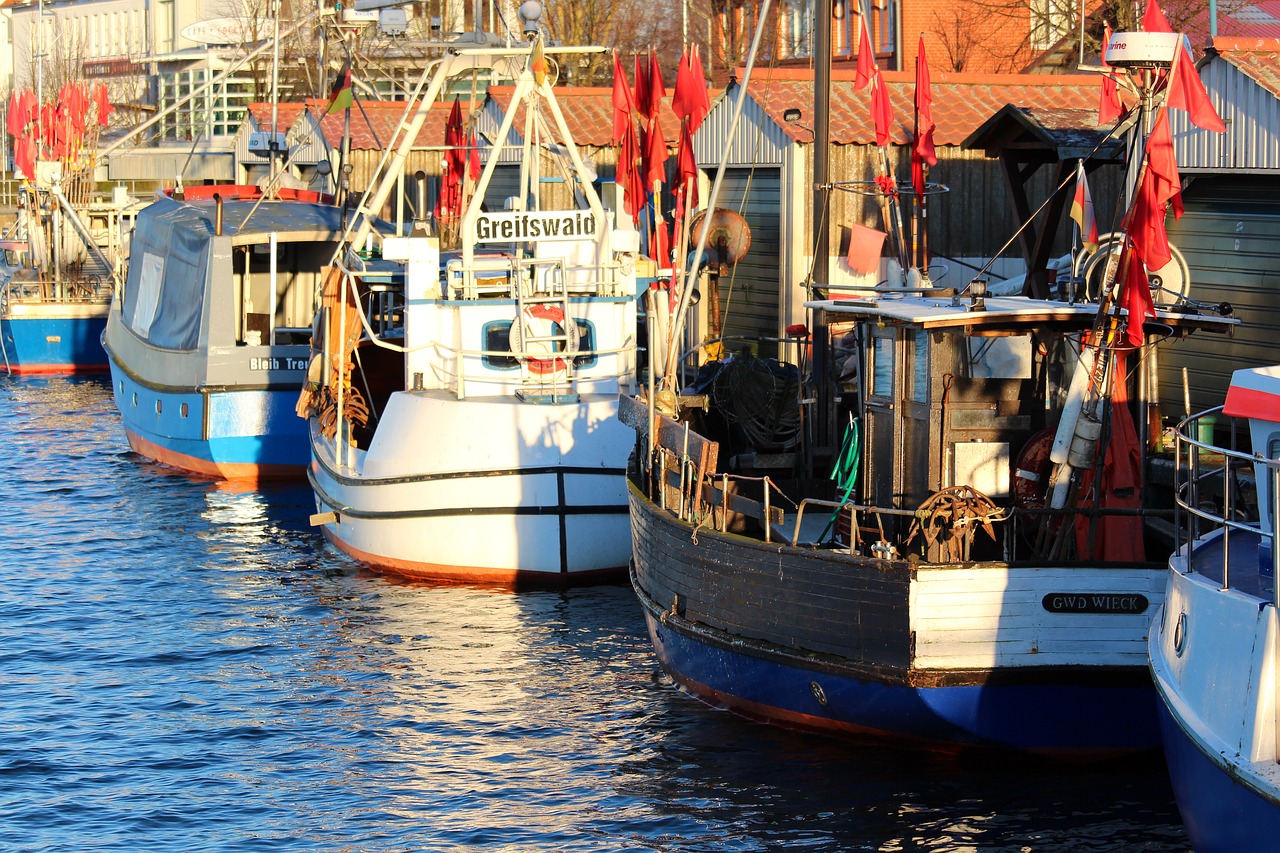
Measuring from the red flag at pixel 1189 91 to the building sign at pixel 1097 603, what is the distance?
3122mm

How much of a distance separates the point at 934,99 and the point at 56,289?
2275 centimetres

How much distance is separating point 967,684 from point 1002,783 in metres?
0.82

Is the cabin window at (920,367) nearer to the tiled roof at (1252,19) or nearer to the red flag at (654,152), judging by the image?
the red flag at (654,152)

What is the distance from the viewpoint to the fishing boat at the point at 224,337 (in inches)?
935

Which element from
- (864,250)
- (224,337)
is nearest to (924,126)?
(864,250)

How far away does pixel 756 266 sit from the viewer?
24344 mm

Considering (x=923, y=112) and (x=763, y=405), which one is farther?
(x=923, y=112)

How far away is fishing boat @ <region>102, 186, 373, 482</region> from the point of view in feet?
77.9

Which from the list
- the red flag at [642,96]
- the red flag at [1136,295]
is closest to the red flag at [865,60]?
the red flag at [642,96]

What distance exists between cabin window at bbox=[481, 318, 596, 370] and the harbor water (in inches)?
103

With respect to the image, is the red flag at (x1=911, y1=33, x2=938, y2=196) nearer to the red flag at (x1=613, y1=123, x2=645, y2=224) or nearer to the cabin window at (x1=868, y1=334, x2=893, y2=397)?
the red flag at (x1=613, y1=123, x2=645, y2=224)

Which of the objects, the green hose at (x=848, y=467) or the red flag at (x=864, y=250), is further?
the red flag at (x=864, y=250)

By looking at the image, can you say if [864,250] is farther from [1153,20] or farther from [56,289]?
[56,289]

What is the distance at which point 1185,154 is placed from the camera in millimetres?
16625
